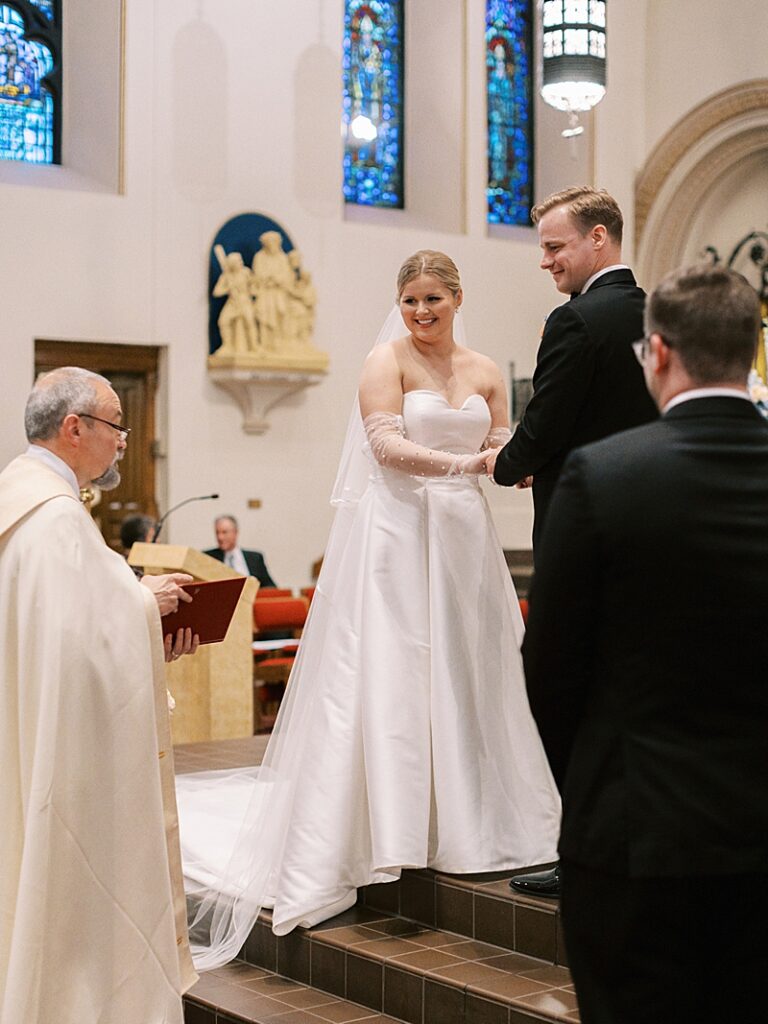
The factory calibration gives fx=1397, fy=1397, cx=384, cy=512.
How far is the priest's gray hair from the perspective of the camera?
3.59 metres

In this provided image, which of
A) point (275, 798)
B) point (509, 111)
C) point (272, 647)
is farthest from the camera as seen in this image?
point (509, 111)

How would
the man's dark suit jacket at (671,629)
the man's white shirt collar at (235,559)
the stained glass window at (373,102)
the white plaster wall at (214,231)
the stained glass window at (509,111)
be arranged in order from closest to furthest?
the man's dark suit jacket at (671,629) < the man's white shirt collar at (235,559) < the white plaster wall at (214,231) < the stained glass window at (373,102) < the stained glass window at (509,111)

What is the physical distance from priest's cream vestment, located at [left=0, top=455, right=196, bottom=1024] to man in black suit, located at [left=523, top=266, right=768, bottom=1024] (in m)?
1.74

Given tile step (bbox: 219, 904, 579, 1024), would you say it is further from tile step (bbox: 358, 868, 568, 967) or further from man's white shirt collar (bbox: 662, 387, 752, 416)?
man's white shirt collar (bbox: 662, 387, 752, 416)

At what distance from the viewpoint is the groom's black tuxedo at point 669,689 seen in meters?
2.00

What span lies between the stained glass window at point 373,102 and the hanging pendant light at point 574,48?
361cm

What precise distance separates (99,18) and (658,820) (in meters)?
11.0

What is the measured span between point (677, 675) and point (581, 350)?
5.30ft

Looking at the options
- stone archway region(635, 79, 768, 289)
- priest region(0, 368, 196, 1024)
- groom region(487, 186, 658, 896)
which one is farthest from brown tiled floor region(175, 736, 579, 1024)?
stone archway region(635, 79, 768, 289)

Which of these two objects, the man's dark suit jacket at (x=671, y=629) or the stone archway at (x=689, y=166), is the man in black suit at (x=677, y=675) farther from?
the stone archway at (x=689, y=166)

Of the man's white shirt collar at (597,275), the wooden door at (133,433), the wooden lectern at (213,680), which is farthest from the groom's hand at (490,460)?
the wooden door at (133,433)

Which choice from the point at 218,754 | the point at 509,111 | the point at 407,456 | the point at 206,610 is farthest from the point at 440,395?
the point at 509,111

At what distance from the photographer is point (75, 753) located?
347 cm

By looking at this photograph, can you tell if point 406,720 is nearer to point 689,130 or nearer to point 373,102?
point 373,102
